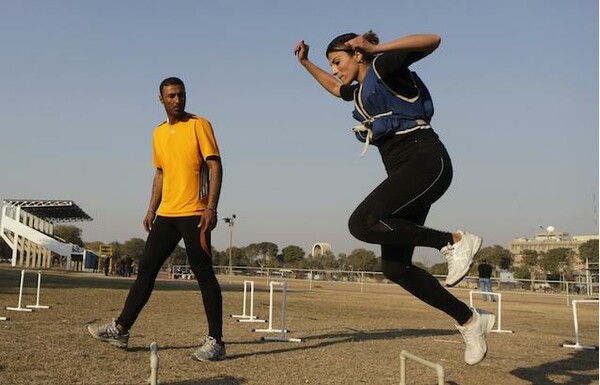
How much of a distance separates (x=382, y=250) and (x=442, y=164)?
2.33ft

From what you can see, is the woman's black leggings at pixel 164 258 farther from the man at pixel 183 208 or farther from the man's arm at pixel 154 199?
the man's arm at pixel 154 199

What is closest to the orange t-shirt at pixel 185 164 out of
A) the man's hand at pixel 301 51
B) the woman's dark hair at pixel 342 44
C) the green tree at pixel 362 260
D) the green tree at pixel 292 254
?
the man's hand at pixel 301 51

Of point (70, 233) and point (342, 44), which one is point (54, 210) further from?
point (342, 44)

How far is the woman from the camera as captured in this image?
134 inches

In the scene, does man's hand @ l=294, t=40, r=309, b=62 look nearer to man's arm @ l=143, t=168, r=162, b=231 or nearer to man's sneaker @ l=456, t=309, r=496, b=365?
man's arm @ l=143, t=168, r=162, b=231

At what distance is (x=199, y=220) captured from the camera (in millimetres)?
4766

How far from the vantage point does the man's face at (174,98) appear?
16.1 feet

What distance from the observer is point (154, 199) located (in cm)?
539

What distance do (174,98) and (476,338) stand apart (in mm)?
3087

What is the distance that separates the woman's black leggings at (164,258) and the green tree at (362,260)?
77.7m

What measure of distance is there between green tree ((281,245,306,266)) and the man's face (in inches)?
3735

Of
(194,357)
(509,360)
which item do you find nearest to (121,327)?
(194,357)

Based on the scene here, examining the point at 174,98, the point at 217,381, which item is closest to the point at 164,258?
the point at 174,98

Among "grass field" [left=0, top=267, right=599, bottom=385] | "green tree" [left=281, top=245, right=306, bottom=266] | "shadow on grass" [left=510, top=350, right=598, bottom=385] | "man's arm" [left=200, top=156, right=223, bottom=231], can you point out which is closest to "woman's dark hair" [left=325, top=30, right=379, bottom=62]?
"man's arm" [left=200, top=156, right=223, bottom=231]
